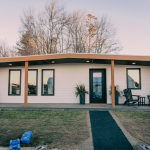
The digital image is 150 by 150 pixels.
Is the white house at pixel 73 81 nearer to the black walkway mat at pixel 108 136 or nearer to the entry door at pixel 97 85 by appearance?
the entry door at pixel 97 85

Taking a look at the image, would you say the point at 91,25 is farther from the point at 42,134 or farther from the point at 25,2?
the point at 42,134

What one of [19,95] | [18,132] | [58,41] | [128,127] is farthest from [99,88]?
[58,41]

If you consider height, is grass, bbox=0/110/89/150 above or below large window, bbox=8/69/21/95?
below

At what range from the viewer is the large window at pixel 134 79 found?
25.7ft

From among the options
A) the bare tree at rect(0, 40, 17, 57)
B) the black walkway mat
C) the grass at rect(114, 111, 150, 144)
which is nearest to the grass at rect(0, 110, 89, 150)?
the black walkway mat

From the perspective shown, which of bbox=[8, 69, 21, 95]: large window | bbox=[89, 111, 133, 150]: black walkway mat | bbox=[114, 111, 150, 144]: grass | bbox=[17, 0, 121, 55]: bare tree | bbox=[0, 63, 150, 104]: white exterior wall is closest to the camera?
bbox=[89, 111, 133, 150]: black walkway mat

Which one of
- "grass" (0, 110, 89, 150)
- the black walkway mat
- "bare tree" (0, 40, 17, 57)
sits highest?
Answer: "bare tree" (0, 40, 17, 57)

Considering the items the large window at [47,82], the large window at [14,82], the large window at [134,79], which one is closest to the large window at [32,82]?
the large window at [47,82]

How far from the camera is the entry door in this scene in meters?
7.91

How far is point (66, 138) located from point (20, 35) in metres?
17.0

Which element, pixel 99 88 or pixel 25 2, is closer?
pixel 99 88

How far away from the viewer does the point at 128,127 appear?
399 centimetres

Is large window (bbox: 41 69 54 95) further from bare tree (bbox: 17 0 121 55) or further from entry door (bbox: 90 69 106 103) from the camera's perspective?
bare tree (bbox: 17 0 121 55)

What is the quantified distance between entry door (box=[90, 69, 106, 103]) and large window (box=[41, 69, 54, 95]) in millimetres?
2367
